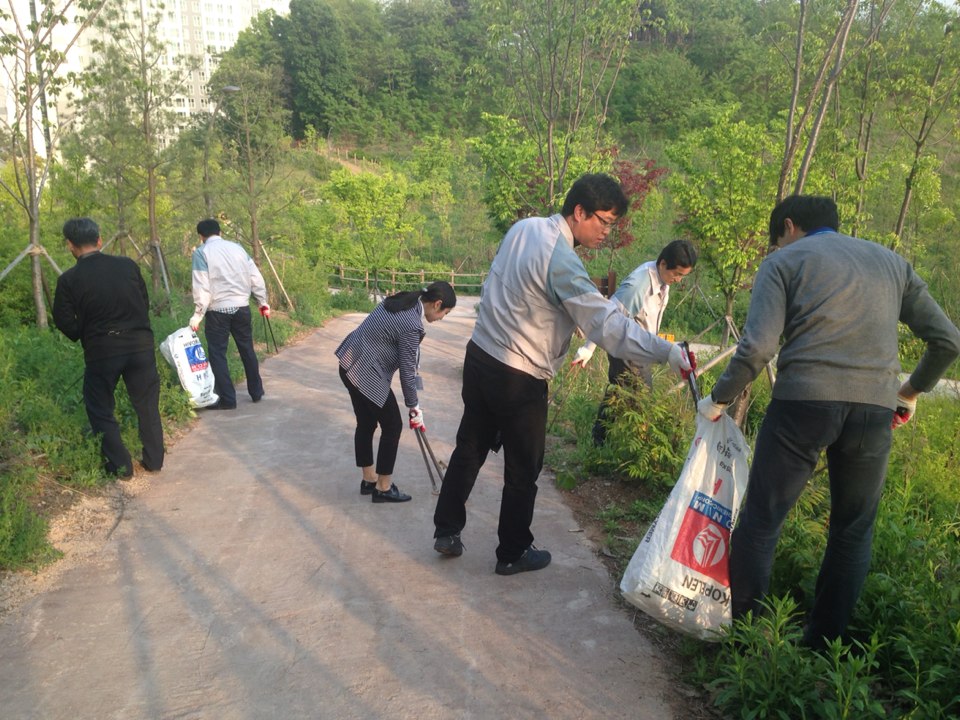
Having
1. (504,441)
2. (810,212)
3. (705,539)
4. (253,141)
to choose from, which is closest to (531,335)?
(504,441)

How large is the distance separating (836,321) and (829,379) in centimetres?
22

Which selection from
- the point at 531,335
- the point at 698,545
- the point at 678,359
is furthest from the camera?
the point at 531,335

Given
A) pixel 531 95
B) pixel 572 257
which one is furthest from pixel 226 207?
pixel 572 257

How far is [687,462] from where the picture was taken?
3164 millimetres

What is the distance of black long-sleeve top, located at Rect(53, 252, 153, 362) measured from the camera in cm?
496

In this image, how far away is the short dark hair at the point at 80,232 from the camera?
5004 mm

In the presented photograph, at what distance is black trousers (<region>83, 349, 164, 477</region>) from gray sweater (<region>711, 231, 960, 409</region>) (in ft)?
13.6

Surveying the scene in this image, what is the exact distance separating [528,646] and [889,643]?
1.45 meters

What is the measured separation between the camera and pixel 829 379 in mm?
2744

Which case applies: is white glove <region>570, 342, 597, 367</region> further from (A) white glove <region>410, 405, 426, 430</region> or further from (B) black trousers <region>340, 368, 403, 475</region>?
(B) black trousers <region>340, 368, 403, 475</region>

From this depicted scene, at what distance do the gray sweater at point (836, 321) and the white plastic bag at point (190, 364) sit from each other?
5.53 meters

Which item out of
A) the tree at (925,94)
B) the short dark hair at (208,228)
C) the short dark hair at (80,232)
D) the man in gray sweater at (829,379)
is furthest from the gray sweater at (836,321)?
the tree at (925,94)

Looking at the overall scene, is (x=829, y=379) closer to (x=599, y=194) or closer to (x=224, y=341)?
(x=599, y=194)

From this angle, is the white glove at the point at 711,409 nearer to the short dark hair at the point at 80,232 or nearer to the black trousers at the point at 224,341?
the short dark hair at the point at 80,232
